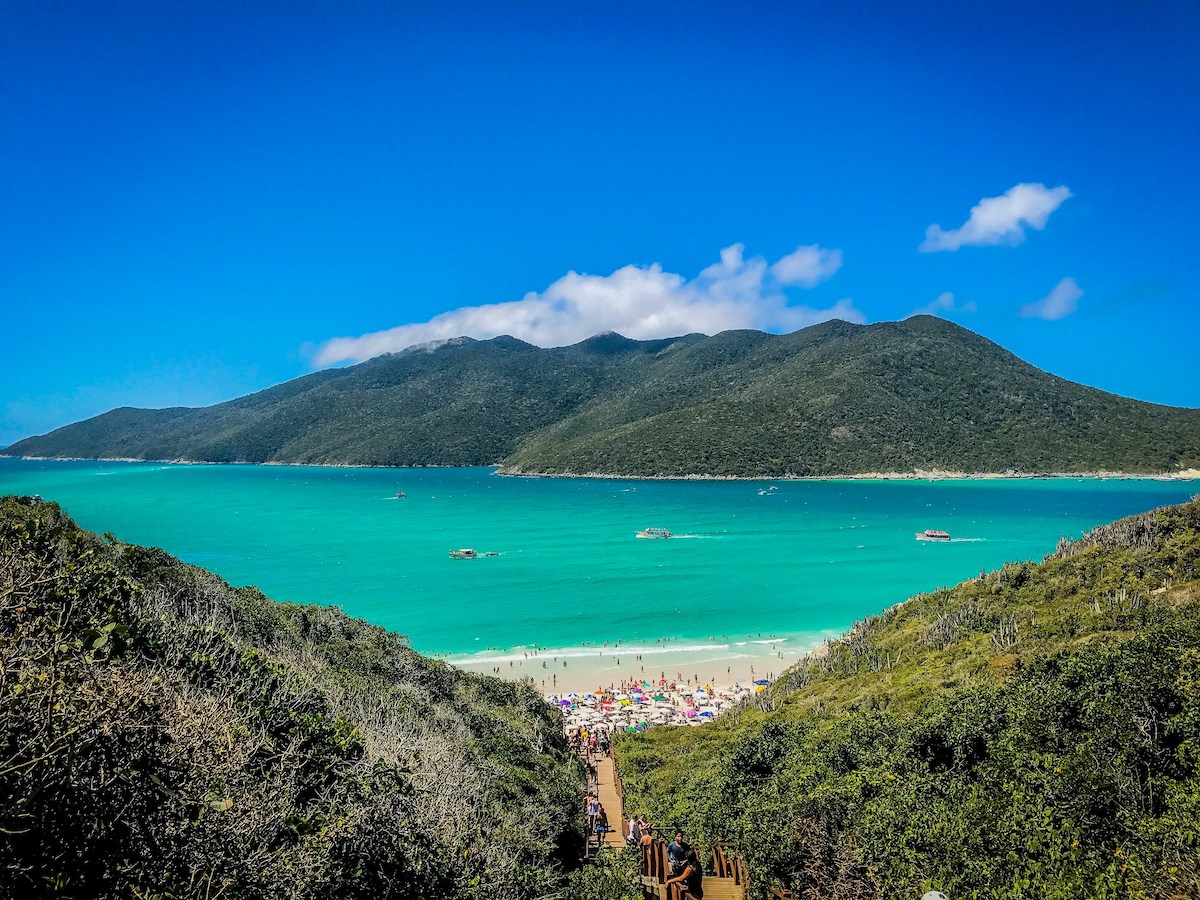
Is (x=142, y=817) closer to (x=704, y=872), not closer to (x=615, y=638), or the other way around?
(x=704, y=872)

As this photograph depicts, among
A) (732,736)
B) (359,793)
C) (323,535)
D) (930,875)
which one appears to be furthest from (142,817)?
(323,535)

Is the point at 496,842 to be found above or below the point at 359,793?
below

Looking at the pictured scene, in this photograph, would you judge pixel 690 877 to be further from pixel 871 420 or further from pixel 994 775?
pixel 871 420

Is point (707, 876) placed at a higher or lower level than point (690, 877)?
lower

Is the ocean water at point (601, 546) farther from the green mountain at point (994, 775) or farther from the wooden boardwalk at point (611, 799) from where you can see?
the green mountain at point (994, 775)

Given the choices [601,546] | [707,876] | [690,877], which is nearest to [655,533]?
[601,546]

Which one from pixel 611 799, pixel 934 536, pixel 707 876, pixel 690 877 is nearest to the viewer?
pixel 690 877
